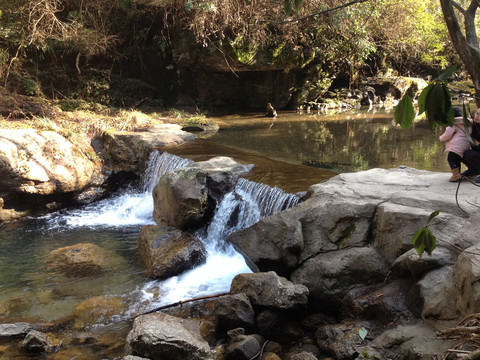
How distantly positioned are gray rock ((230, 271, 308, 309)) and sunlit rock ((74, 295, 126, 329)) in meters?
1.53

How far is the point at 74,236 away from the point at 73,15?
8807 millimetres

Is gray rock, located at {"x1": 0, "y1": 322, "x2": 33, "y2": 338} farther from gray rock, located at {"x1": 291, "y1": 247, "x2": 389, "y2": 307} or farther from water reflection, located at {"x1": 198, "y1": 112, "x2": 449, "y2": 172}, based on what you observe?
water reflection, located at {"x1": 198, "y1": 112, "x2": 449, "y2": 172}

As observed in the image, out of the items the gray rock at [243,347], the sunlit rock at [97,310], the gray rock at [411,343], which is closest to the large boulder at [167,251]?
the sunlit rock at [97,310]

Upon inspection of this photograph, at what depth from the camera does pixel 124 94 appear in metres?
14.6

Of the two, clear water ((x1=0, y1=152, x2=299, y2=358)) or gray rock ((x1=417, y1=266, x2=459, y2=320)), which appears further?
clear water ((x1=0, y1=152, x2=299, y2=358))

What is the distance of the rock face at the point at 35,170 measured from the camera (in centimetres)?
781

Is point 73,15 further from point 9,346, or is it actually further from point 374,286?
point 374,286

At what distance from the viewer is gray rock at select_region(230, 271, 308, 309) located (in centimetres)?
422

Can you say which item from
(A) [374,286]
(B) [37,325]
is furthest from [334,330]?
(B) [37,325]

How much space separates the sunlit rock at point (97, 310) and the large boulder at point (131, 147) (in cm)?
496

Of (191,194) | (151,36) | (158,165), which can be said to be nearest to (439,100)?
(191,194)

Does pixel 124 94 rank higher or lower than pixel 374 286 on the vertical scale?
higher

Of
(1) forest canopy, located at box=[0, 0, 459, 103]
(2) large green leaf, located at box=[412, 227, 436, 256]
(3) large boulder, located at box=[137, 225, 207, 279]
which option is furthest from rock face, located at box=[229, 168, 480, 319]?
(1) forest canopy, located at box=[0, 0, 459, 103]

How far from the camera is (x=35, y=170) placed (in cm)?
804
